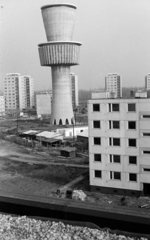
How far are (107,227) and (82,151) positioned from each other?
13.9m

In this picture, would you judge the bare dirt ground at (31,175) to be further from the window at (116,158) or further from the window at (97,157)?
the window at (116,158)

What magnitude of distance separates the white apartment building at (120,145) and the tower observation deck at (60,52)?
18.4 m

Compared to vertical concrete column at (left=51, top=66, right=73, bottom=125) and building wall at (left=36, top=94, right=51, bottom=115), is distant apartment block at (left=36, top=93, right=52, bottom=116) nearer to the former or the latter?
building wall at (left=36, top=94, right=51, bottom=115)

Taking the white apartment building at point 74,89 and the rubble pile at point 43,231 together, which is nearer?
the rubble pile at point 43,231

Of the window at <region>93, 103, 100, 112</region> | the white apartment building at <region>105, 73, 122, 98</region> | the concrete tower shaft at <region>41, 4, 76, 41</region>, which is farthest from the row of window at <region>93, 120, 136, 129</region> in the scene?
the white apartment building at <region>105, 73, 122, 98</region>

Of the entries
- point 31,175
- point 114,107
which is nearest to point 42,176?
point 31,175

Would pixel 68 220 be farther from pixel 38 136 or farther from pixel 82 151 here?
pixel 38 136

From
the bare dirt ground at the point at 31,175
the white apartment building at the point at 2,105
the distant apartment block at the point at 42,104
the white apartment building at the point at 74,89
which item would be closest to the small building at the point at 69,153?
the bare dirt ground at the point at 31,175

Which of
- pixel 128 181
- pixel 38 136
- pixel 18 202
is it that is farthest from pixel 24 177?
pixel 18 202

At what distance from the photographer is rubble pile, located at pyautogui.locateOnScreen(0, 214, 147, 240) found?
202 centimetres

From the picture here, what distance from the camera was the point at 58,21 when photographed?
1004 inches

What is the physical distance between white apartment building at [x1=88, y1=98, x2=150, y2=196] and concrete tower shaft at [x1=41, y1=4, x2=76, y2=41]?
1826 centimetres

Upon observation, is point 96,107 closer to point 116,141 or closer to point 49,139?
point 116,141

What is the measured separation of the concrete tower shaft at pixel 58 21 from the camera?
25.1 meters
